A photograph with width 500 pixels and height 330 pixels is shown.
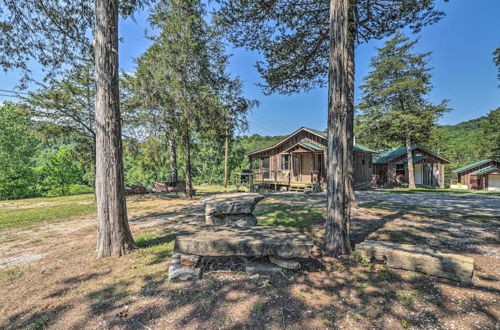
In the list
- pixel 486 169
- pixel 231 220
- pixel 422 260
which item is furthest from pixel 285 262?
pixel 486 169

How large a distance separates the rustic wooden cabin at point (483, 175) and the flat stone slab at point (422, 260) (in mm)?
29201

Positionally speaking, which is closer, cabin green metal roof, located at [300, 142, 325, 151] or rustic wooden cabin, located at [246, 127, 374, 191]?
cabin green metal roof, located at [300, 142, 325, 151]

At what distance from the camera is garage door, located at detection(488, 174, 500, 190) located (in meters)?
22.9

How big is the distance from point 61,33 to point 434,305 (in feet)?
35.0

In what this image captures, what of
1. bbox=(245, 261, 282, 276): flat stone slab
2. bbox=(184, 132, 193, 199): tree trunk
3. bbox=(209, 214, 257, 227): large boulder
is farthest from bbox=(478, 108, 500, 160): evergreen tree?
bbox=(245, 261, 282, 276): flat stone slab

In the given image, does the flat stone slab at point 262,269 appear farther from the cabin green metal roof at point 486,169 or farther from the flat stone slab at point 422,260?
the cabin green metal roof at point 486,169

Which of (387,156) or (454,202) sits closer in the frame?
(454,202)

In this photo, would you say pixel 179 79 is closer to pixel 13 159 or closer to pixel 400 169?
pixel 13 159

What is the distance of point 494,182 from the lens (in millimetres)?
23203

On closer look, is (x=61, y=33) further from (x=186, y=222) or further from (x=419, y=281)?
(x=419, y=281)

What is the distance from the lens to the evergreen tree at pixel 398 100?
727 inches

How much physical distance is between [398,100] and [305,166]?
11180mm

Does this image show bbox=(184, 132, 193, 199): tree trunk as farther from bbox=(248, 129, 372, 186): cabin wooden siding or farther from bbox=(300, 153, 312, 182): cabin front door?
bbox=(300, 153, 312, 182): cabin front door

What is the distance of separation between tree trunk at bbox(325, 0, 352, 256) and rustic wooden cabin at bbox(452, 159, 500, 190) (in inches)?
1162
